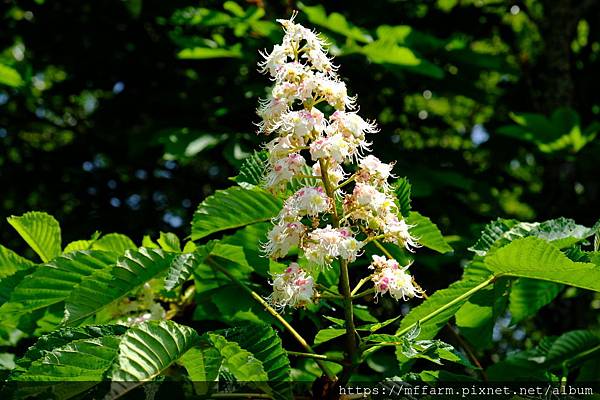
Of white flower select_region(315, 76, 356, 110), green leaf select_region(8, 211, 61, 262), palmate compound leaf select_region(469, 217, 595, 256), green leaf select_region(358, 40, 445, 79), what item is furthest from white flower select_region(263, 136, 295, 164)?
green leaf select_region(358, 40, 445, 79)

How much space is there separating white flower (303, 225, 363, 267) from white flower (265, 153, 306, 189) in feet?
0.44

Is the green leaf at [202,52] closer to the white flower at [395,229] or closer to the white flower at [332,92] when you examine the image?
the white flower at [332,92]

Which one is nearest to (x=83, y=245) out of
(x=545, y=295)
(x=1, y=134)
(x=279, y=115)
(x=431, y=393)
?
(x=279, y=115)

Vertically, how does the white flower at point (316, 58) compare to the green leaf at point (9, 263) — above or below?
above

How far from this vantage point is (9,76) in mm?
2873

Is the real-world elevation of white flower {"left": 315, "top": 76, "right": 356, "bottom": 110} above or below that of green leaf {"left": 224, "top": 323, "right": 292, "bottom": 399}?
above

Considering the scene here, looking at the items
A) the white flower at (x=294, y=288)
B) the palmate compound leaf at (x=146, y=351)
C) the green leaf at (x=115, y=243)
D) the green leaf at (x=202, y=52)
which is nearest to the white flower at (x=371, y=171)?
the white flower at (x=294, y=288)

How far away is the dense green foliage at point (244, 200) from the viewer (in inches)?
54.4

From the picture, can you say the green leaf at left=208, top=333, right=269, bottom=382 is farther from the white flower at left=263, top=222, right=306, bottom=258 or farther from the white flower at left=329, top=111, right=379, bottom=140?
the white flower at left=329, top=111, right=379, bottom=140

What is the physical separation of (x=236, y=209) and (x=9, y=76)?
1.66 meters

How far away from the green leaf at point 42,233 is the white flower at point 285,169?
0.75 metres

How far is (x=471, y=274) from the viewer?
68.5 inches

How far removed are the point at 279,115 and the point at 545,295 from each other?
0.91 meters

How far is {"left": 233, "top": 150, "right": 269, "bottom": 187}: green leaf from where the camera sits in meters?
1.62
